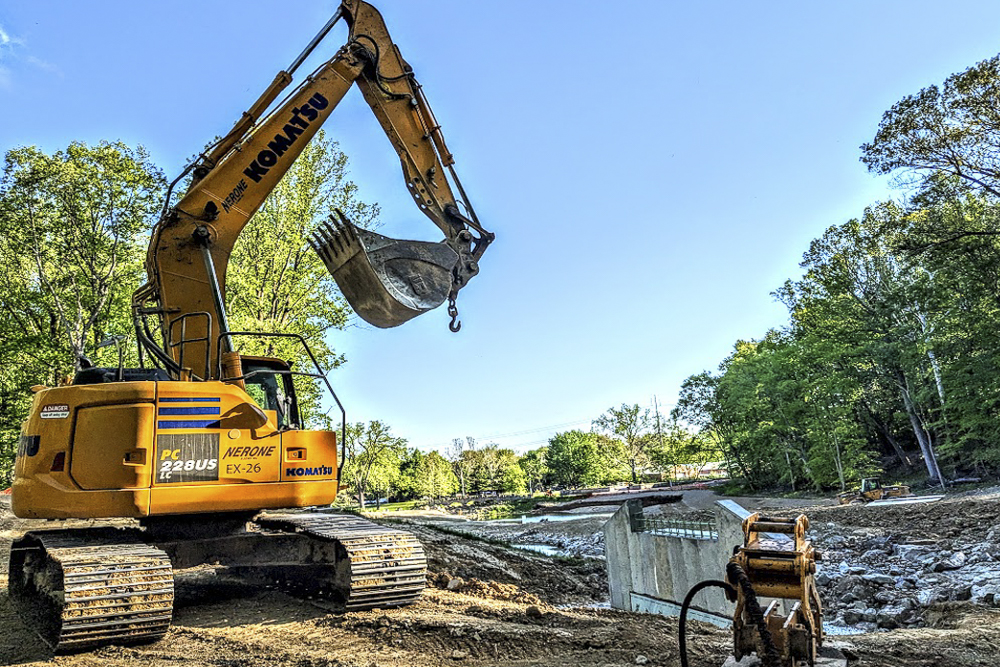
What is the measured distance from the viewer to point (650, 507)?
493 inches

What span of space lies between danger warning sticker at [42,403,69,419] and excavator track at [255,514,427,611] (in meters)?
2.58

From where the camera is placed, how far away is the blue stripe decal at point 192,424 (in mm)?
5957

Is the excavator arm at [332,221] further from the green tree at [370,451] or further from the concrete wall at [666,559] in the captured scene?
the green tree at [370,451]

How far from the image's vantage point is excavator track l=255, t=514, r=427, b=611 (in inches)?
251

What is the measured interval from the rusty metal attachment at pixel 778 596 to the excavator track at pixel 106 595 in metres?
4.37

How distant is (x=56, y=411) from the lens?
19.9 feet

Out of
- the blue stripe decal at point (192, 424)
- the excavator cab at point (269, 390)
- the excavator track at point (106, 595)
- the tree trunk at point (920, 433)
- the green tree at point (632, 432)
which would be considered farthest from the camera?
the green tree at point (632, 432)

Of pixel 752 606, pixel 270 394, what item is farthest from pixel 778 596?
pixel 270 394

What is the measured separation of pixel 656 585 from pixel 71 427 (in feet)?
26.7

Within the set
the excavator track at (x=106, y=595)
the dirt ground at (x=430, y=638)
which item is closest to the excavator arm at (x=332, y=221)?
the excavator track at (x=106, y=595)

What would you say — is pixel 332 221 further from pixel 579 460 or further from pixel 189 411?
pixel 579 460

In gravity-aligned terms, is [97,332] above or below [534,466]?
above

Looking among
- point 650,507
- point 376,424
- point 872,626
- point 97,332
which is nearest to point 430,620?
point 872,626

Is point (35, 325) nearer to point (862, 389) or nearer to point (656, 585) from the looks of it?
point (656, 585)
